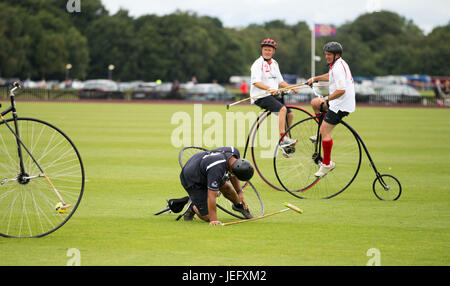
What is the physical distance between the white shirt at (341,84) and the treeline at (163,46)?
2875 inches

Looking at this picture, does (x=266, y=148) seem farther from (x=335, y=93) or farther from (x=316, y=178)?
(x=335, y=93)

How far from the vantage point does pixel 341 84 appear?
9734 mm

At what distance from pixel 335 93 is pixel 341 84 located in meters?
0.16

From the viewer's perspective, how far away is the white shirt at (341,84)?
979 centimetres

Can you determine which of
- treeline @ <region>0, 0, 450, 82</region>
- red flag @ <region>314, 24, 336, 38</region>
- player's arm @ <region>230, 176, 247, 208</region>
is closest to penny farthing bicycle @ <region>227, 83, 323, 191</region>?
player's arm @ <region>230, 176, 247, 208</region>

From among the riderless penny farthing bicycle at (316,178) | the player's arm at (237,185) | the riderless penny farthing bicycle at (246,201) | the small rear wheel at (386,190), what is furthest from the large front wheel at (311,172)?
the player's arm at (237,185)

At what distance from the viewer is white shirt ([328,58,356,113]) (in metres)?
9.79

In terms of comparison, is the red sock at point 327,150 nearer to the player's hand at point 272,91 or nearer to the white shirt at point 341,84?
the white shirt at point 341,84

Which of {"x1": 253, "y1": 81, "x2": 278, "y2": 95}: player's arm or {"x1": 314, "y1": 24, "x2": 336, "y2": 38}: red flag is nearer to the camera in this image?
{"x1": 253, "y1": 81, "x2": 278, "y2": 95}: player's arm

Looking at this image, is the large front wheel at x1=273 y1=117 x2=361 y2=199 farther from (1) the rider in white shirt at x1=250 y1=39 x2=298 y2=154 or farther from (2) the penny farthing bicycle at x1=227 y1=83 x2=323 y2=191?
(1) the rider in white shirt at x1=250 y1=39 x2=298 y2=154

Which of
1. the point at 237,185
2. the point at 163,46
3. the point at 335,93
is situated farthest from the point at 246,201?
the point at 163,46

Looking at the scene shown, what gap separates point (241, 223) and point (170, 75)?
97304 mm
